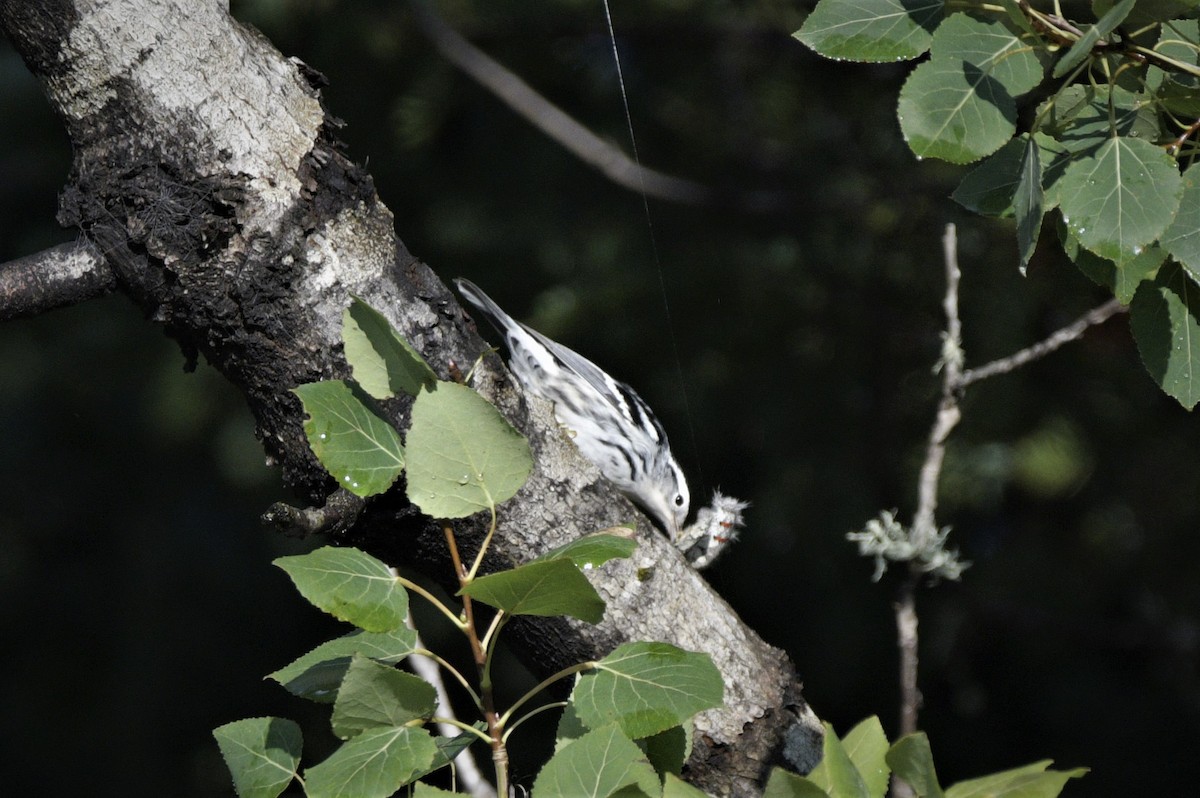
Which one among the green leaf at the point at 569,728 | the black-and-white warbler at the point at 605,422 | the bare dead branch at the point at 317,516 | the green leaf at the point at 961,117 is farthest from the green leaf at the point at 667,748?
the black-and-white warbler at the point at 605,422

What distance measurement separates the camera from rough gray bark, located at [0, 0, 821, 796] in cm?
84

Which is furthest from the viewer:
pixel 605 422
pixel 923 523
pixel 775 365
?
pixel 775 365

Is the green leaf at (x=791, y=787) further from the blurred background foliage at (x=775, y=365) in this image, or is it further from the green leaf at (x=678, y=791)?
the blurred background foliage at (x=775, y=365)

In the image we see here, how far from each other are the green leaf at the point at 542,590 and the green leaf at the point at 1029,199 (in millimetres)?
333

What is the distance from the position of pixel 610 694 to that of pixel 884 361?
5.89ft

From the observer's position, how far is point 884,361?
2.30m

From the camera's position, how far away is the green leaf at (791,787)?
0.55 meters

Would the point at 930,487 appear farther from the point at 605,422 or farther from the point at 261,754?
the point at 605,422

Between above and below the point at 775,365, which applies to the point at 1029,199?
above

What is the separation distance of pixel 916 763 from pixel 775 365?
1.78 metres

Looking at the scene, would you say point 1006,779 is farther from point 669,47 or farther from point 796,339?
point 669,47

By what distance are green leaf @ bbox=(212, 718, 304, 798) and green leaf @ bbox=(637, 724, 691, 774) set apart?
196 millimetres

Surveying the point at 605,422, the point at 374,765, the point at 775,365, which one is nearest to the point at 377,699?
the point at 374,765

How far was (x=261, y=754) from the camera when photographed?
646 mm
